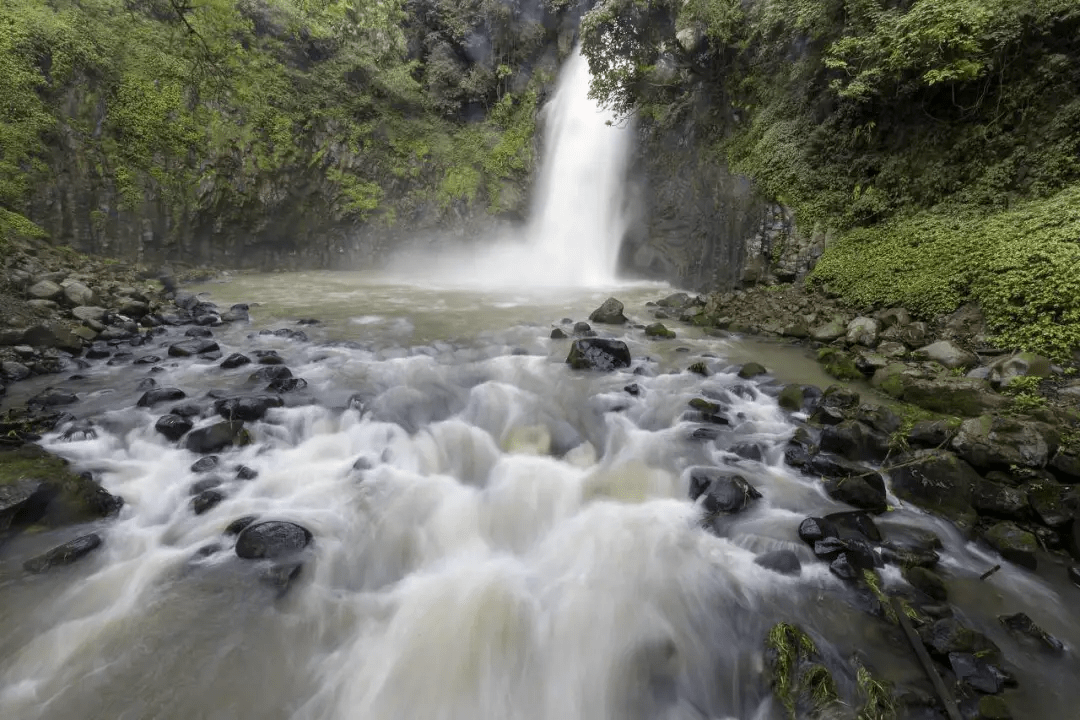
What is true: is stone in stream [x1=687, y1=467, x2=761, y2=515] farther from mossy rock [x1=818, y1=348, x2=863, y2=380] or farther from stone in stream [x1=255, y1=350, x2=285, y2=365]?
stone in stream [x1=255, y1=350, x2=285, y2=365]

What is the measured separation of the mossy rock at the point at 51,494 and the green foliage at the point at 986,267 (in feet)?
34.8

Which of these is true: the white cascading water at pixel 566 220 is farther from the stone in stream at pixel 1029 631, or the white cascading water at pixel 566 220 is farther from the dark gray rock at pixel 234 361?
the stone in stream at pixel 1029 631

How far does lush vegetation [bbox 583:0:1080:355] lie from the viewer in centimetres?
711

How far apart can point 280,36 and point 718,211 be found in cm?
1873

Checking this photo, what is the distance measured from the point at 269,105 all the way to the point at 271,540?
790 inches

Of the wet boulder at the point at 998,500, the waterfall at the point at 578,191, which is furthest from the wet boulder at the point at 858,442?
the waterfall at the point at 578,191

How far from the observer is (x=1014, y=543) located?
3.96 metres

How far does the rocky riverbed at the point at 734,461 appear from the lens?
3.22 m

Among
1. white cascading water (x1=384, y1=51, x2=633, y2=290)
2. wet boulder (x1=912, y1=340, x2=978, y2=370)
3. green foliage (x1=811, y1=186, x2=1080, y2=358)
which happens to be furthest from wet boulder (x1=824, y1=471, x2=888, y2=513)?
white cascading water (x1=384, y1=51, x2=633, y2=290)

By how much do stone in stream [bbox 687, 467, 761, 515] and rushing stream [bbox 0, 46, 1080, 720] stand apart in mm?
140

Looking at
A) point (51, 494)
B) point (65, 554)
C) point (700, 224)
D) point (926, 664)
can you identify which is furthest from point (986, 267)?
point (51, 494)

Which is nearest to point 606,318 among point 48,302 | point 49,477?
point 49,477

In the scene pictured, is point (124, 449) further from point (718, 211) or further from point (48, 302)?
point (718, 211)

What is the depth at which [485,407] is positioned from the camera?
276 inches
